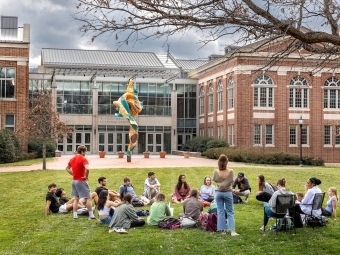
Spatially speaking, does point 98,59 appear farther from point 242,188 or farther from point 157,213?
point 157,213

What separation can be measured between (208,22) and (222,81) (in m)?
39.4

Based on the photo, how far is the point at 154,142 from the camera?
5516 centimetres

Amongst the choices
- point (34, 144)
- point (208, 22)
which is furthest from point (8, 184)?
point (34, 144)

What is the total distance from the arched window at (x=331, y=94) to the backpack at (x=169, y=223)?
3669 cm

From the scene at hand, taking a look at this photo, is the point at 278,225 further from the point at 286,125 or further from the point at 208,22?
the point at 286,125

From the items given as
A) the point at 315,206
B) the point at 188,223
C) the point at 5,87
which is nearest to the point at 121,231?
the point at 188,223

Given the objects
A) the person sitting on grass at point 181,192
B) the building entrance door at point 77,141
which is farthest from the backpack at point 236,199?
the building entrance door at point 77,141

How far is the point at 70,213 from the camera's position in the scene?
14.8m

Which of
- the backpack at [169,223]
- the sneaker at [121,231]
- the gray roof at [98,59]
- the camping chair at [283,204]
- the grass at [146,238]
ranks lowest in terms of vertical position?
the grass at [146,238]

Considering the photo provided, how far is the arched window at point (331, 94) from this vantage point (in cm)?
4653

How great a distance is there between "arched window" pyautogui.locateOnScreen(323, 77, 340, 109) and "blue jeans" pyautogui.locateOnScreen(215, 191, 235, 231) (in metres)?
37.2

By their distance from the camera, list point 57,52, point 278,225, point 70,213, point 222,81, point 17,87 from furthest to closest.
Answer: point 57,52
point 222,81
point 17,87
point 70,213
point 278,225

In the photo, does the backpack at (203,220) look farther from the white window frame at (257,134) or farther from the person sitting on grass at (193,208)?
the white window frame at (257,134)

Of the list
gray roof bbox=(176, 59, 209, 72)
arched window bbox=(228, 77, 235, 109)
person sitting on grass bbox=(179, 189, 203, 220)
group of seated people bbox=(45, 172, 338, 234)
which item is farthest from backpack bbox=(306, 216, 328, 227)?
gray roof bbox=(176, 59, 209, 72)
